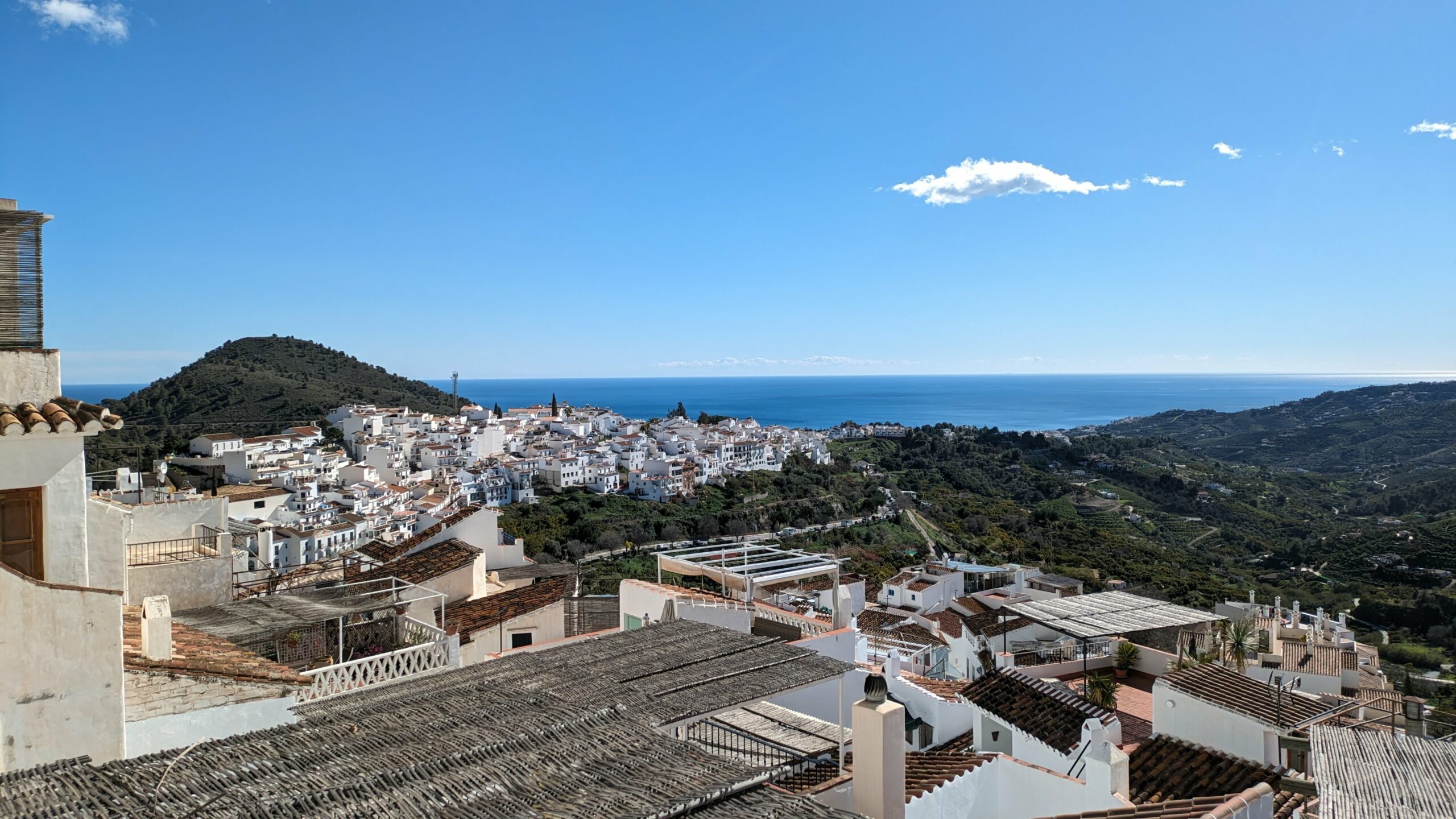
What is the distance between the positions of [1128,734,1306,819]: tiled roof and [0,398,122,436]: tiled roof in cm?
754

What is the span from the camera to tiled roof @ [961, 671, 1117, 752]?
6.45m

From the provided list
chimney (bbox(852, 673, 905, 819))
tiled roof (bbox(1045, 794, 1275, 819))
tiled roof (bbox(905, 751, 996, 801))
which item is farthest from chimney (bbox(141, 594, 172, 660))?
tiled roof (bbox(1045, 794, 1275, 819))

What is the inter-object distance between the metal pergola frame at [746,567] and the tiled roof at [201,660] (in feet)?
18.8

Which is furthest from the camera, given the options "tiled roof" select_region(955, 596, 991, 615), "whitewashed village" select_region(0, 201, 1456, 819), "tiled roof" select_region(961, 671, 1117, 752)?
"tiled roof" select_region(955, 596, 991, 615)

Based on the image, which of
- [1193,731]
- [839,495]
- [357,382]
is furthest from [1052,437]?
[1193,731]

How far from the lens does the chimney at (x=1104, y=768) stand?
219 inches

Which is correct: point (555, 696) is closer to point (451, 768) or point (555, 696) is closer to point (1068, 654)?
point (451, 768)

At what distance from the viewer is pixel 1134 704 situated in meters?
10.1

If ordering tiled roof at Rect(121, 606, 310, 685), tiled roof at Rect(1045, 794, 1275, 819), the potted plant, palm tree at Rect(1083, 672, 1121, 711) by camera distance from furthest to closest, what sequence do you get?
the potted plant
palm tree at Rect(1083, 672, 1121, 711)
tiled roof at Rect(121, 606, 310, 685)
tiled roof at Rect(1045, 794, 1275, 819)

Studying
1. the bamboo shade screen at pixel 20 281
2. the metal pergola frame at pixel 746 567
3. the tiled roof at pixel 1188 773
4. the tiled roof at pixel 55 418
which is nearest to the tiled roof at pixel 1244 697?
the tiled roof at pixel 1188 773

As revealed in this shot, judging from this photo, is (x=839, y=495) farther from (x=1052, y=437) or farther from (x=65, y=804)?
(x=65, y=804)

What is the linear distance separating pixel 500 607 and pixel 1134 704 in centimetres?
868

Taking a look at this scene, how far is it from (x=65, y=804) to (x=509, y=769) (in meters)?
1.51

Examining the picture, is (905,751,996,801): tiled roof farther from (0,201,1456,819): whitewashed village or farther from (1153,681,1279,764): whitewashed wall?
(1153,681,1279,764): whitewashed wall
